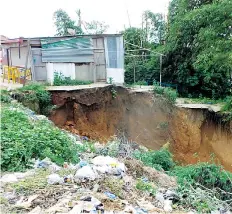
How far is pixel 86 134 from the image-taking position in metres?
10.8

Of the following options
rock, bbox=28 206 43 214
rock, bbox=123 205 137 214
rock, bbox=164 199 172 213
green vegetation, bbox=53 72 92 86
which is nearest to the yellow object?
green vegetation, bbox=53 72 92 86

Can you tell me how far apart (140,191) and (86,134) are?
269 inches

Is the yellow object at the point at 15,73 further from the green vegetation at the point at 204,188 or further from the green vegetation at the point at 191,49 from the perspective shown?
the green vegetation at the point at 204,188

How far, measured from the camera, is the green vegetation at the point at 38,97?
9547 mm

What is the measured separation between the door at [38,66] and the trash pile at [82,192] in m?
7.91

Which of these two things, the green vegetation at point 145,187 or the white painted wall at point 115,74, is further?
the white painted wall at point 115,74

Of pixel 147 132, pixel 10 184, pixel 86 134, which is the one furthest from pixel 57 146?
pixel 147 132

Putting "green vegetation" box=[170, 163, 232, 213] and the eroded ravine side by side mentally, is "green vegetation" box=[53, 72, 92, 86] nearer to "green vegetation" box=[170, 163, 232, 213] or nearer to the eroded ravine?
the eroded ravine

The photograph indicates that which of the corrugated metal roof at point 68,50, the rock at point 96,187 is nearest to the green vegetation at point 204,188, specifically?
the rock at point 96,187

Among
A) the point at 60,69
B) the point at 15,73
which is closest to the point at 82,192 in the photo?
the point at 60,69

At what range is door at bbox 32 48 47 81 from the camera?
11727mm

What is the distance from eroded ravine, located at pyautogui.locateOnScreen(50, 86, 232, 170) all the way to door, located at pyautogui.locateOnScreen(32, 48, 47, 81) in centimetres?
256

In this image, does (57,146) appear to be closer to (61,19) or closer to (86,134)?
(86,134)

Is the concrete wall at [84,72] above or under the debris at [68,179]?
above
